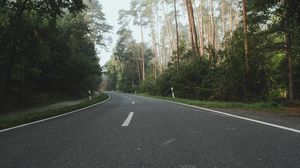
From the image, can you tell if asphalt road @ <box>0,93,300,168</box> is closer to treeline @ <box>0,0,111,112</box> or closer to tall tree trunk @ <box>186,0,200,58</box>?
treeline @ <box>0,0,111,112</box>

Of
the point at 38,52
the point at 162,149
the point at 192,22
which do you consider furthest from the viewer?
the point at 192,22

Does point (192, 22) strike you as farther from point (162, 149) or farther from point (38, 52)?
point (162, 149)

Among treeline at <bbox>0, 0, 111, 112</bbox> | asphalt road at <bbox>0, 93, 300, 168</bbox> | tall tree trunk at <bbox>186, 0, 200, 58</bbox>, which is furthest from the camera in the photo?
tall tree trunk at <bbox>186, 0, 200, 58</bbox>

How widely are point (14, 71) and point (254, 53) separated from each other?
46.4ft

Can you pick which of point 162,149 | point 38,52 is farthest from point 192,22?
point 162,149

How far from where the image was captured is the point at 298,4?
29.6ft

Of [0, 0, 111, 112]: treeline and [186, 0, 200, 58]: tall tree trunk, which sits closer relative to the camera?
[0, 0, 111, 112]: treeline

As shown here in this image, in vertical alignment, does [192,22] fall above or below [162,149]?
above

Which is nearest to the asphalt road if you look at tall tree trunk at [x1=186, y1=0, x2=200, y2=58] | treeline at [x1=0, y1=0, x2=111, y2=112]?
treeline at [x1=0, y1=0, x2=111, y2=112]

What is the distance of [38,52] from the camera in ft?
48.7

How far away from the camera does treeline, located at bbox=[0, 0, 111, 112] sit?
1269 centimetres

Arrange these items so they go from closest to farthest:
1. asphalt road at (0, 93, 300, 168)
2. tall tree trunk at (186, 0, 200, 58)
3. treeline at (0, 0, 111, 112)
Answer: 1. asphalt road at (0, 93, 300, 168)
2. treeline at (0, 0, 111, 112)
3. tall tree trunk at (186, 0, 200, 58)

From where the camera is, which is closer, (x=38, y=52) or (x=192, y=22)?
(x=38, y=52)

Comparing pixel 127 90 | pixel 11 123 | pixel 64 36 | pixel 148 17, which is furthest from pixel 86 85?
pixel 127 90
